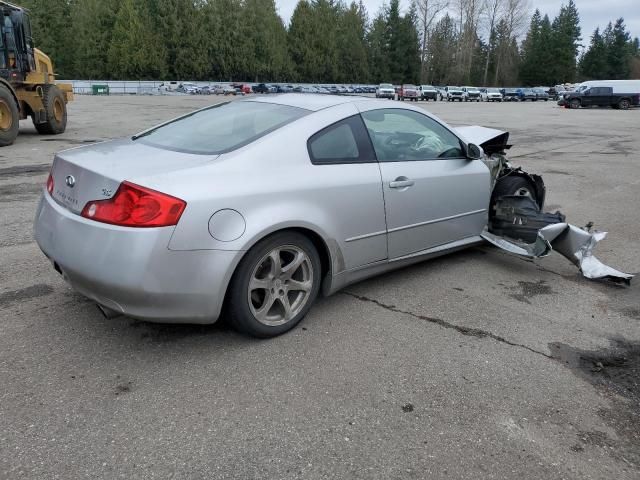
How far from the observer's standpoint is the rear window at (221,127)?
3.39 m

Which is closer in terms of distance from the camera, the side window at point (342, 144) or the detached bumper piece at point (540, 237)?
the side window at point (342, 144)

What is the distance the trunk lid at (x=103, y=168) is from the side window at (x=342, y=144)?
690mm

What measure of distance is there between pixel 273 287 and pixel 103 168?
46.7 inches

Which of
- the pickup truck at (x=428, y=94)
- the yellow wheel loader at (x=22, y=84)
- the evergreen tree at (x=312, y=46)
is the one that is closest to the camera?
the yellow wheel loader at (x=22, y=84)

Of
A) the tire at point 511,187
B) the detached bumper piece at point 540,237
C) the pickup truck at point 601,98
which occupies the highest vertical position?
the tire at point 511,187

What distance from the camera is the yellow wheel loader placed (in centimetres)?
1197

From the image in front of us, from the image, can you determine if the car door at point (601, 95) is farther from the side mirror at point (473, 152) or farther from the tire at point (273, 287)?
the tire at point (273, 287)

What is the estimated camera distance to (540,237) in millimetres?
4508

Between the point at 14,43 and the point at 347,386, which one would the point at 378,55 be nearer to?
the point at 14,43

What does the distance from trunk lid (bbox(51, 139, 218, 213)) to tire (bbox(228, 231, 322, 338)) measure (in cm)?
64

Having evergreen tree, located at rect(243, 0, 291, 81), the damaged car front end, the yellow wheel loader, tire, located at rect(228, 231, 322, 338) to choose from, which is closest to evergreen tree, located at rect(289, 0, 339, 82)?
evergreen tree, located at rect(243, 0, 291, 81)

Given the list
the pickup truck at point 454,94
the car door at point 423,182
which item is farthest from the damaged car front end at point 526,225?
the pickup truck at point 454,94

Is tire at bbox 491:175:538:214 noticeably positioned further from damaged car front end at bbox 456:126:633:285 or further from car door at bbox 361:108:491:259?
car door at bbox 361:108:491:259

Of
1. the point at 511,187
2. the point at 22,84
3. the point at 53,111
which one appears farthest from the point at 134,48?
the point at 511,187
